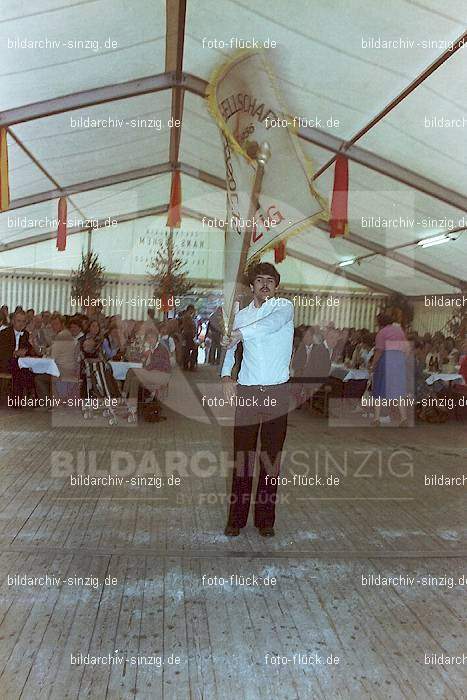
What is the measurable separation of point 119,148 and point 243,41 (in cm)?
477

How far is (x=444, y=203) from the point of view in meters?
10.1

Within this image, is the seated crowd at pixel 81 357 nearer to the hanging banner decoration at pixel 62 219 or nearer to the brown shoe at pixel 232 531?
the hanging banner decoration at pixel 62 219

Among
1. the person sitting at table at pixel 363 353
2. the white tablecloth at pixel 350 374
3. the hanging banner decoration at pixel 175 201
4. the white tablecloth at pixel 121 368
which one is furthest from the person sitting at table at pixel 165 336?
the person sitting at table at pixel 363 353

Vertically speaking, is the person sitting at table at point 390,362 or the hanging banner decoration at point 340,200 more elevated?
the hanging banner decoration at point 340,200

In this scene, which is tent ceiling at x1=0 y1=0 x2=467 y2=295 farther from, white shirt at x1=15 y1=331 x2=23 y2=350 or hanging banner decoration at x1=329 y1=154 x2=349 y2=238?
white shirt at x1=15 y1=331 x2=23 y2=350

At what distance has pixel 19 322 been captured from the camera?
8.73 m

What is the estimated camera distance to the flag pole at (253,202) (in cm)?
470

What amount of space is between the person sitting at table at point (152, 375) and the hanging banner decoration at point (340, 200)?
2.91 meters

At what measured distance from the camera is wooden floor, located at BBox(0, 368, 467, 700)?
7.73 ft

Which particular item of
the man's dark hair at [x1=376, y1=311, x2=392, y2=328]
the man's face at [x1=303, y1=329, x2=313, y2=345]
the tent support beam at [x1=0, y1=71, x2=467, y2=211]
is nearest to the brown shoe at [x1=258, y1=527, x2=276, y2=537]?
the man's dark hair at [x1=376, y1=311, x2=392, y2=328]

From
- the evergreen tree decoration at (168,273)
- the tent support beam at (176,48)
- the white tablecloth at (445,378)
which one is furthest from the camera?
the evergreen tree decoration at (168,273)

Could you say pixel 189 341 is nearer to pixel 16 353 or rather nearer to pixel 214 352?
pixel 214 352

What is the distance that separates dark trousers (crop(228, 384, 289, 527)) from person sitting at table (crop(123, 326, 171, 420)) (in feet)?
13.8

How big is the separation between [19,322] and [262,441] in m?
5.90
